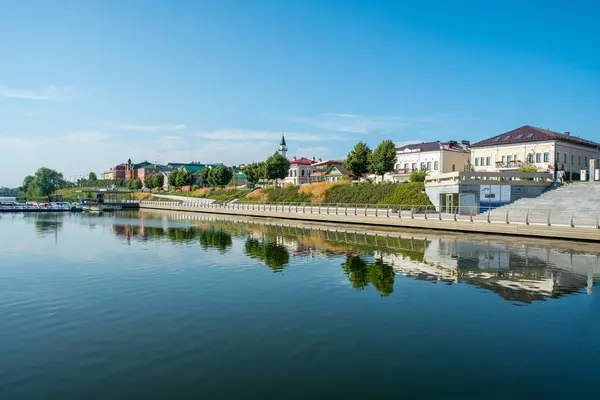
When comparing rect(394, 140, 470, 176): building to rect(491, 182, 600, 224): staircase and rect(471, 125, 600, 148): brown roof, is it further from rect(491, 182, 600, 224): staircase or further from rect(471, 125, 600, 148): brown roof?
rect(491, 182, 600, 224): staircase

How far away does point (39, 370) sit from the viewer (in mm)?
10219

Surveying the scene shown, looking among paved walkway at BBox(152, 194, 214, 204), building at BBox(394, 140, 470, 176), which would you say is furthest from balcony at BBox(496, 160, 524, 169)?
paved walkway at BBox(152, 194, 214, 204)

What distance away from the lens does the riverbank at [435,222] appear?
33500mm

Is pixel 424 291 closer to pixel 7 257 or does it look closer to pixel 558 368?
pixel 558 368

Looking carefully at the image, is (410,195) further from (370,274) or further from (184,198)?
(184,198)

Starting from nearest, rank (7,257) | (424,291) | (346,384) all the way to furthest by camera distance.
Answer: (346,384), (424,291), (7,257)

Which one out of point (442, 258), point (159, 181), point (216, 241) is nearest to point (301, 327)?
point (442, 258)

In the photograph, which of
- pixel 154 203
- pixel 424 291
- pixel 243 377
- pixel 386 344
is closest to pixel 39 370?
pixel 243 377

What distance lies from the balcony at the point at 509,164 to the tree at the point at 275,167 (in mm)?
44509

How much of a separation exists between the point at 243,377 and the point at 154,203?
106 metres

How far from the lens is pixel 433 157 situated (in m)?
80.9

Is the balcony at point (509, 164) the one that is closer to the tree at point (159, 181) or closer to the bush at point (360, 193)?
the bush at point (360, 193)

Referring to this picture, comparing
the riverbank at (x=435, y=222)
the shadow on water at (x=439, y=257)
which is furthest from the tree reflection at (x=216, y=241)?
the riverbank at (x=435, y=222)

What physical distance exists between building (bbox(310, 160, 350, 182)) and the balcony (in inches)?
1278
